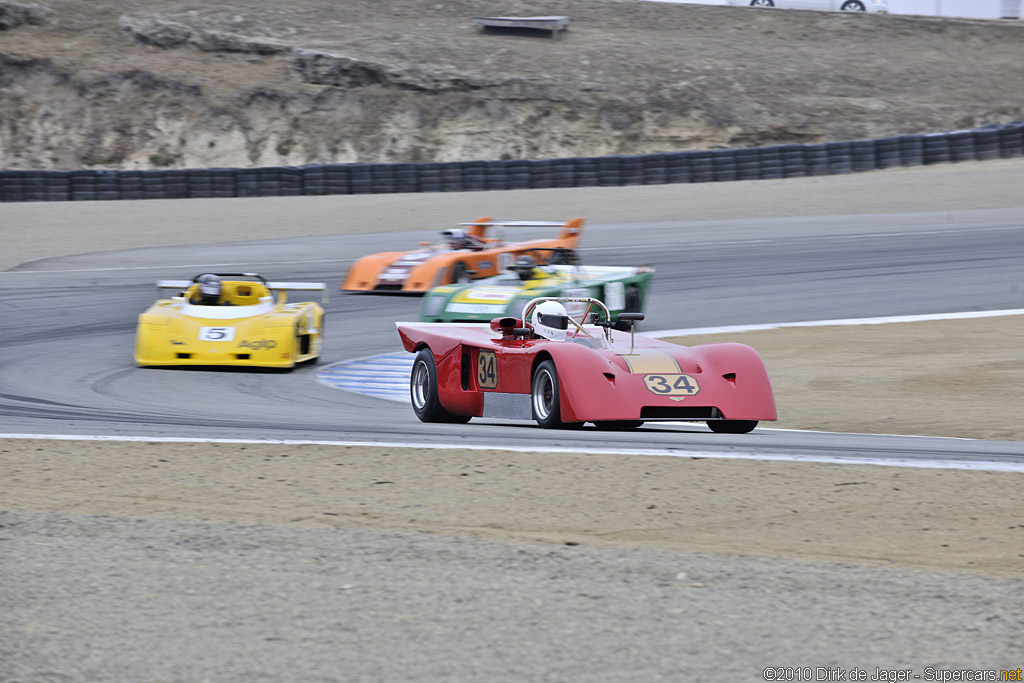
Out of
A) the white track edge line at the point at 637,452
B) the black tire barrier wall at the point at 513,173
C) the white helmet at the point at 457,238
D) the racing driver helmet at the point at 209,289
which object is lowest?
the white track edge line at the point at 637,452

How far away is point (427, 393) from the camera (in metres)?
9.05

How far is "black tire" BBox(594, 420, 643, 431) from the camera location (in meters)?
8.07

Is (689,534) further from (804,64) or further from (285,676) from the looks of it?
(804,64)

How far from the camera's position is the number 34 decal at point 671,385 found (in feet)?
25.6

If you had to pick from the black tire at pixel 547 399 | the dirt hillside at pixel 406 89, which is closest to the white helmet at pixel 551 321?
the black tire at pixel 547 399

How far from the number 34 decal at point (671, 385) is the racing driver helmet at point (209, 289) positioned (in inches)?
242

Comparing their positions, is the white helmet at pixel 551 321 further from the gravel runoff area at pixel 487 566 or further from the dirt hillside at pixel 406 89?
the dirt hillside at pixel 406 89

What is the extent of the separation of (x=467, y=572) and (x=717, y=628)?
96 cm

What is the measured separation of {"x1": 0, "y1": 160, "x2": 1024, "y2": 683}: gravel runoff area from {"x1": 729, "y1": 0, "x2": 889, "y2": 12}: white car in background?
44211mm

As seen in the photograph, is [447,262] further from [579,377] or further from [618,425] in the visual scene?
[579,377]

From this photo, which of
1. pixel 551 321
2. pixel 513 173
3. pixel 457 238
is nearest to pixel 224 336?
pixel 551 321

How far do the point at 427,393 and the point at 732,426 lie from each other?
86.0 inches

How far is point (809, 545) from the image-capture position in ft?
15.7

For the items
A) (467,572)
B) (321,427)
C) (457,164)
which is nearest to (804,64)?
(457,164)
